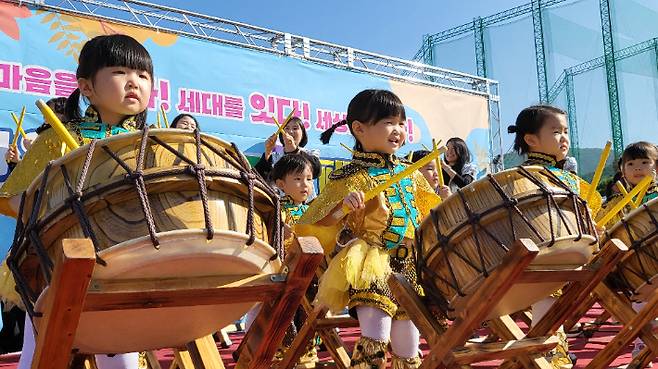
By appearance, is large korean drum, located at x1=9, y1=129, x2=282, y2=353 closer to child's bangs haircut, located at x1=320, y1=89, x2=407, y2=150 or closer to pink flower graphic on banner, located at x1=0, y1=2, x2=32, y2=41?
child's bangs haircut, located at x1=320, y1=89, x2=407, y2=150

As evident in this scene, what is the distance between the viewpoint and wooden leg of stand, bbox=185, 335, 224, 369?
4.75 ft

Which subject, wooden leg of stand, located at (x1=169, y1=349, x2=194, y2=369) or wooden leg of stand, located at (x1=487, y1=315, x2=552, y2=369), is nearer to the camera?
wooden leg of stand, located at (x1=169, y1=349, x2=194, y2=369)

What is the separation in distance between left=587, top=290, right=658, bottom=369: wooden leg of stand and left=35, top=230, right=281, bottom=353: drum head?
1599 mm

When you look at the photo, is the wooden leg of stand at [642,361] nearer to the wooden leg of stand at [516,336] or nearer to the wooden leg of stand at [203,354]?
the wooden leg of stand at [516,336]

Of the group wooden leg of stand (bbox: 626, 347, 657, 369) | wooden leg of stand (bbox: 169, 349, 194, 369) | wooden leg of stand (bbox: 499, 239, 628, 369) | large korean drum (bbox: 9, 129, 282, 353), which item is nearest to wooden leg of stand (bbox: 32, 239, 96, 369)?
large korean drum (bbox: 9, 129, 282, 353)

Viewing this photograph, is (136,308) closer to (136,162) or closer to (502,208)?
(136,162)

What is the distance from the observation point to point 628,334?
2297 mm

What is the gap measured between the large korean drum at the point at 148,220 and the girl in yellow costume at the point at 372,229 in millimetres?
877

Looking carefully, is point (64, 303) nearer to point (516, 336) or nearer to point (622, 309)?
point (516, 336)

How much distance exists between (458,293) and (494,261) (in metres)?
0.16

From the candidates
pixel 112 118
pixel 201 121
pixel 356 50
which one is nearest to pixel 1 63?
pixel 201 121

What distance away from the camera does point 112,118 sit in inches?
68.4

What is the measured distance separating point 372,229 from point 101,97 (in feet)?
3.43

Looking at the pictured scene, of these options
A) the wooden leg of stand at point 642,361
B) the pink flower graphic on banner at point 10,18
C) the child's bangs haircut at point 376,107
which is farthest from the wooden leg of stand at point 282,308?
the pink flower graphic on banner at point 10,18
